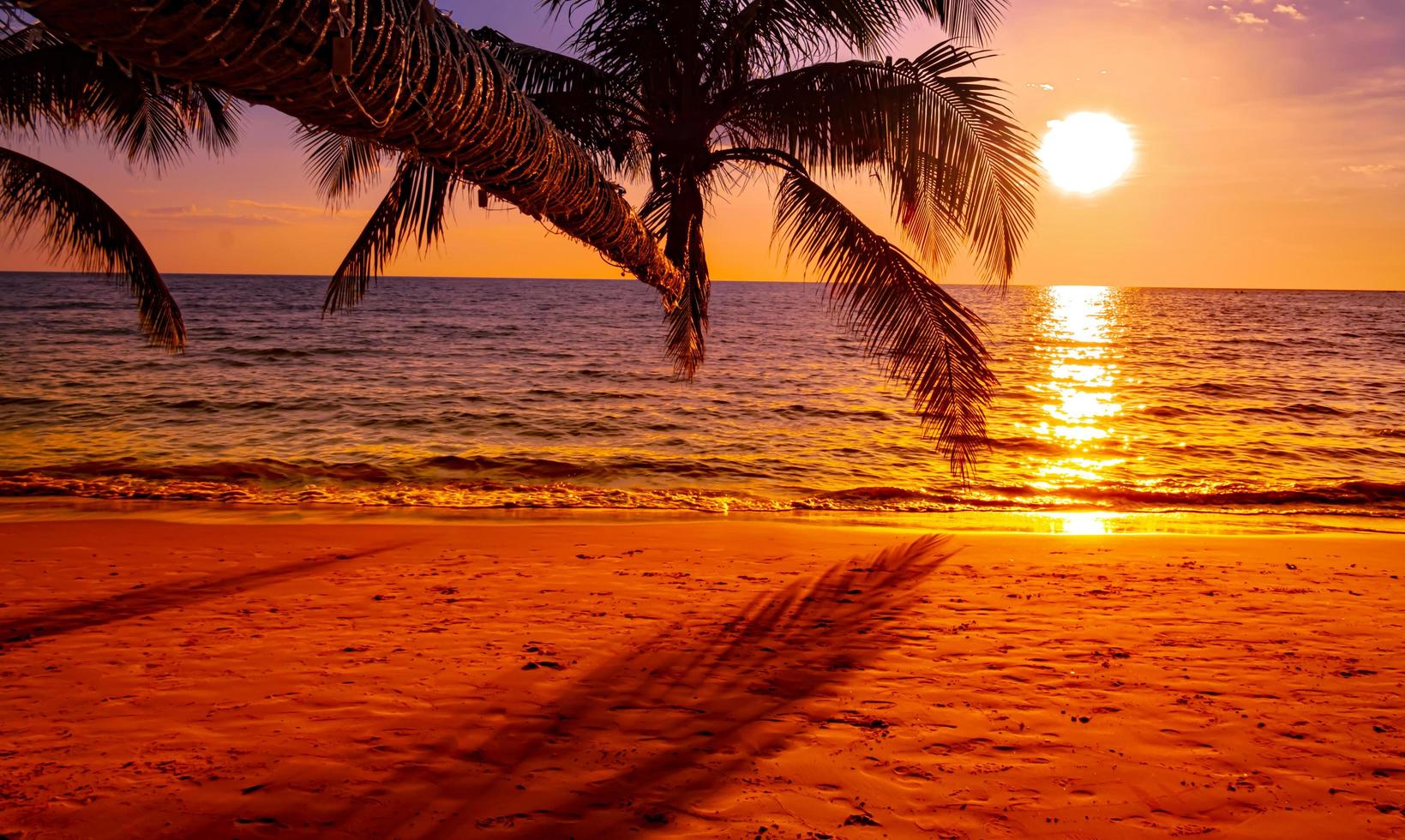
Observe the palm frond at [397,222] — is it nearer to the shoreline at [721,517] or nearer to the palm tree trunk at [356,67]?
the palm tree trunk at [356,67]

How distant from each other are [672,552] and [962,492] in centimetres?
557

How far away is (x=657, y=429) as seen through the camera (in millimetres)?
16438

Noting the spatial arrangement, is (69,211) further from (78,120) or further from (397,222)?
(397,222)

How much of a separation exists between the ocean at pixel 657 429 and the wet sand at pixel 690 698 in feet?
7.80

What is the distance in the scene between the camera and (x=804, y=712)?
3879mm

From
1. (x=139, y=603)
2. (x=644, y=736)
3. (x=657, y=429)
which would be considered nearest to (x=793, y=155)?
(x=644, y=736)

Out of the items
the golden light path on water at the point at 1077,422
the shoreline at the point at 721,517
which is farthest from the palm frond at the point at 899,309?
the golden light path on water at the point at 1077,422

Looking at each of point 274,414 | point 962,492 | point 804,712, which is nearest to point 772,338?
point 274,414

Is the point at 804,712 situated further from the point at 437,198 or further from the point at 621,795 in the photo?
the point at 437,198

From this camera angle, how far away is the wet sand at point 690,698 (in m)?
3.04

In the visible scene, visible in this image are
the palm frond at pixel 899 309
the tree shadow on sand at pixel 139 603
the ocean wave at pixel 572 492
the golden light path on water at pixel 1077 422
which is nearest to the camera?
the tree shadow on sand at pixel 139 603

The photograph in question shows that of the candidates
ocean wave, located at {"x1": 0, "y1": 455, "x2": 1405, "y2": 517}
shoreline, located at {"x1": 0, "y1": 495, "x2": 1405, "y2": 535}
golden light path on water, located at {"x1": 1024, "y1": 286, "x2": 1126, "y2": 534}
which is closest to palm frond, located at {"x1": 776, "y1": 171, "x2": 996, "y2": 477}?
shoreline, located at {"x1": 0, "y1": 495, "x2": 1405, "y2": 535}

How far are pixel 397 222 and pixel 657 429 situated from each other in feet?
37.2

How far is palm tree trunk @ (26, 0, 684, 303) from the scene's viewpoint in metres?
1.42
